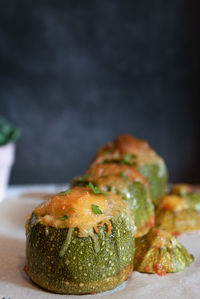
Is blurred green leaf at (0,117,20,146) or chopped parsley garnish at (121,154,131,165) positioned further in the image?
blurred green leaf at (0,117,20,146)

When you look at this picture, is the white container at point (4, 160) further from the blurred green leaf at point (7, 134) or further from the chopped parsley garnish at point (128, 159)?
the chopped parsley garnish at point (128, 159)

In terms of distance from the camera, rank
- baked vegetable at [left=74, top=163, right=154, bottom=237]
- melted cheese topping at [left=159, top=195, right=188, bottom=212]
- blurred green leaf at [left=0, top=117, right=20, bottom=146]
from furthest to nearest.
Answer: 1. blurred green leaf at [left=0, top=117, right=20, bottom=146]
2. melted cheese topping at [left=159, top=195, right=188, bottom=212]
3. baked vegetable at [left=74, top=163, right=154, bottom=237]

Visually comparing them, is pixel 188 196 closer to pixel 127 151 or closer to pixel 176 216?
pixel 176 216

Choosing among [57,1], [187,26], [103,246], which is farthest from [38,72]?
[103,246]

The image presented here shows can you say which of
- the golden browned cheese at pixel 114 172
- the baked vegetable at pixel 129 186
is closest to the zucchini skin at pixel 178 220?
the baked vegetable at pixel 129 186

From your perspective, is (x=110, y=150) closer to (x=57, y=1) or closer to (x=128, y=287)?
(x=128, y=287)

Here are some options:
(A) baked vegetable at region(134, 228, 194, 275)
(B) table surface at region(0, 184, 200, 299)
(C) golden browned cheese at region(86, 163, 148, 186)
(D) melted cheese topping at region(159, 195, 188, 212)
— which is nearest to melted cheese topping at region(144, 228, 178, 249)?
(A) baked vegetable at region(134, 228, 194, 275)

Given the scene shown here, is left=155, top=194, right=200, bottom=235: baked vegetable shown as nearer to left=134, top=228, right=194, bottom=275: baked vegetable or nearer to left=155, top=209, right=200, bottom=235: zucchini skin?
left=155, top=209, right=200, bottom=235: zucchini skin
